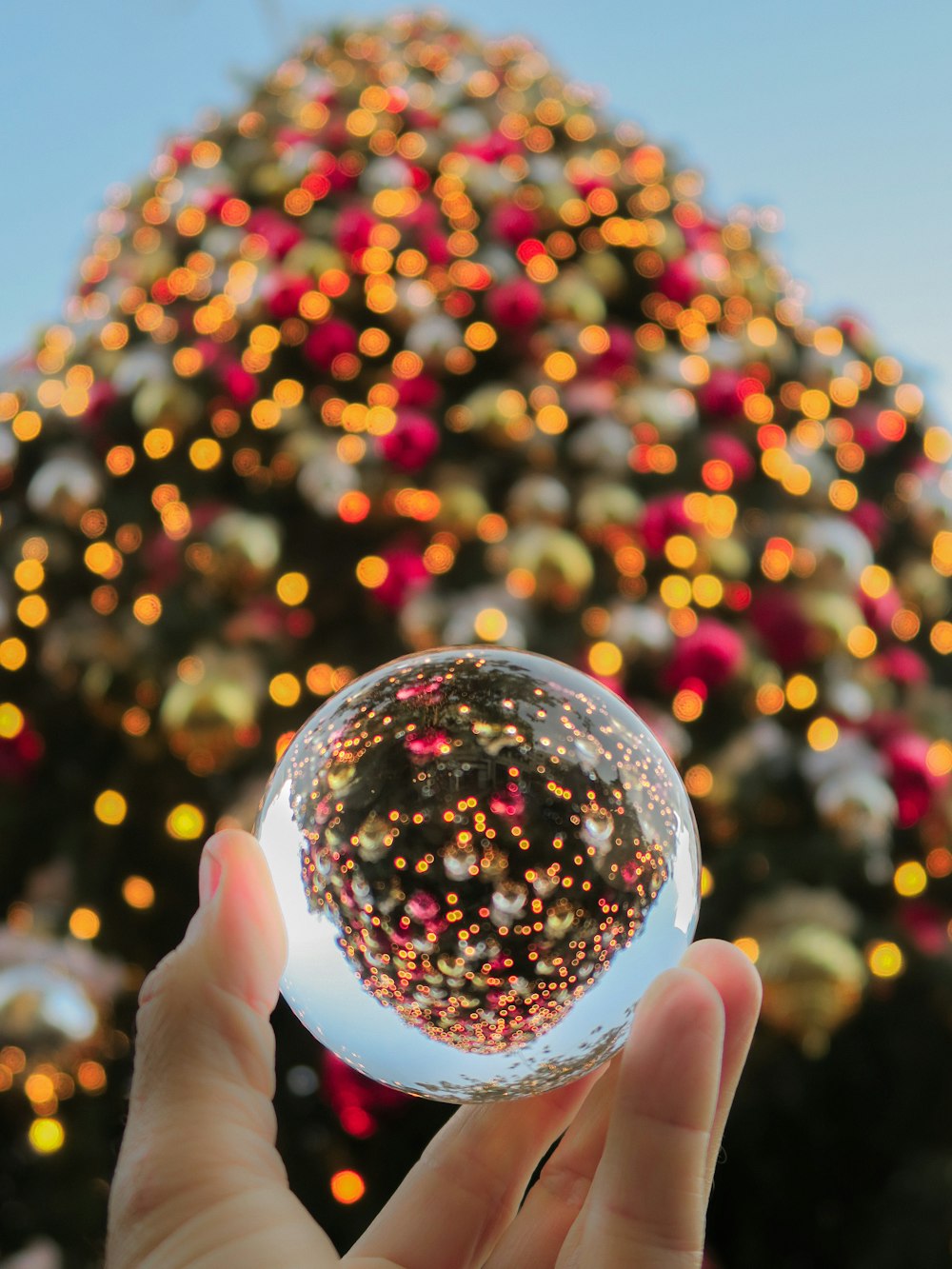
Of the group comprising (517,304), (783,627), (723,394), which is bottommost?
(783,627)

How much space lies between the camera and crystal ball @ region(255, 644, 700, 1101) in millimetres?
445

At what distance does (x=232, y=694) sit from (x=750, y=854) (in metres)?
0.77

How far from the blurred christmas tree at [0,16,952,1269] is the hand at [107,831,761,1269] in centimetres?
64

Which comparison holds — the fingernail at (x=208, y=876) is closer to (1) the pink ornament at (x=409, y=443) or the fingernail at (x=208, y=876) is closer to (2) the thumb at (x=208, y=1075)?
(2) the thumb at (x=208, y=1075)

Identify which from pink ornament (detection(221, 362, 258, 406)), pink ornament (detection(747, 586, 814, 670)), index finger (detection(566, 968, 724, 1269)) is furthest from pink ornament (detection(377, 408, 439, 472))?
index finger (detection(566, 968, 724, 1269))

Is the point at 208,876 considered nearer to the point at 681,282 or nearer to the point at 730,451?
the point at 730,451

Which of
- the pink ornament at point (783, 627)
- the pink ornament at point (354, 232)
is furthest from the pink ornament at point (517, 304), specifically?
the pink ornament at point (783, 627)

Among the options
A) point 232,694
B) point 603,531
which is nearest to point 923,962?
point 603,531

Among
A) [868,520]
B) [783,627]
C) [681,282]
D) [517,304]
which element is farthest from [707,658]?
[681,282]

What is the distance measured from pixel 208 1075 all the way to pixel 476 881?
0.16m

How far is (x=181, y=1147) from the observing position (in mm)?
422

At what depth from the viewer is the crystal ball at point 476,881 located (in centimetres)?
45

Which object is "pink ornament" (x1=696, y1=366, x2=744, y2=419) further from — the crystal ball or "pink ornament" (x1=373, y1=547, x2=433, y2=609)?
the crystal ball

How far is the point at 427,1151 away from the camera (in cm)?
56
